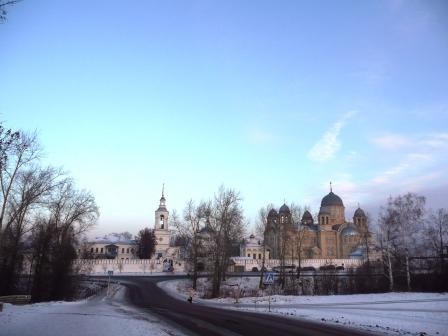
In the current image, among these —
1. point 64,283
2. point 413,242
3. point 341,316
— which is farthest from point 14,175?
point 413,242

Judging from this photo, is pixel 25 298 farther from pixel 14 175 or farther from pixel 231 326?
pixel 231 326

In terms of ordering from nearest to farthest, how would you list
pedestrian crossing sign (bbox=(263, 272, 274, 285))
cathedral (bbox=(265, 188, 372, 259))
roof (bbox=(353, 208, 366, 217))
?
pedestrian crossing sign (bbox=(263, 272, 274, 285)) < cathedral (bbox=(265, 188, 372, 259)) < roof (bbox=(353, 208, 366, 217))

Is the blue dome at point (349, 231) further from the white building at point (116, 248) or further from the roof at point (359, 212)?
the white building at point (116, 248)

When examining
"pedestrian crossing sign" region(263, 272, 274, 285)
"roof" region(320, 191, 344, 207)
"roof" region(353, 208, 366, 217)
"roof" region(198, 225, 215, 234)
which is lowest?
"pedestrian crossing sign" region(263, 272, 274, 285)

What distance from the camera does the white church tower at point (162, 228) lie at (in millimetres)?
110938

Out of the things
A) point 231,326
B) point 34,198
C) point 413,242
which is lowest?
point 231,326

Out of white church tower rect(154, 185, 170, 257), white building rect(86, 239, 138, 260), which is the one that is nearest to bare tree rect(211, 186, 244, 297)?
white church tower rect(154, 185, 170, 257)

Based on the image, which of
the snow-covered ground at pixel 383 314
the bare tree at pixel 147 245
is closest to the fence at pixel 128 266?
the bare tree at pixel 147 245

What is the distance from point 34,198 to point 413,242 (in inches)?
1358

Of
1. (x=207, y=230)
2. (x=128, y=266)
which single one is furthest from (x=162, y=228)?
(x=207, y=230)

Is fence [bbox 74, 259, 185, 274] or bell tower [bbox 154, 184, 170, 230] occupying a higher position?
bell tower [bbox 154, 184, 170, 230]

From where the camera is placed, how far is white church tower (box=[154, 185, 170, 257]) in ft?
364

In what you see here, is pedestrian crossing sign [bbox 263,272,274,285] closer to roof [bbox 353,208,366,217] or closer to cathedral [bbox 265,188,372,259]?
cathedral [bbox 265,188,372,259]

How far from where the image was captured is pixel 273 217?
6278 centimetres
